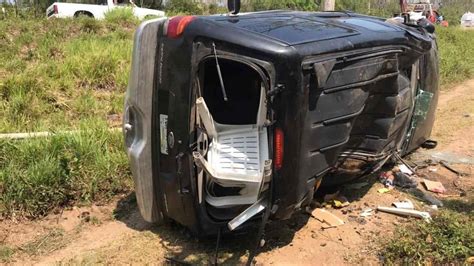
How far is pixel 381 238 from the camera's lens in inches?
143

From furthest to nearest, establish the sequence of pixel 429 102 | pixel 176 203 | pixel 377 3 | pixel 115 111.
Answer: pixel 377 3 → pixel 115 111 → pixel 429 102 → pixel 176 203

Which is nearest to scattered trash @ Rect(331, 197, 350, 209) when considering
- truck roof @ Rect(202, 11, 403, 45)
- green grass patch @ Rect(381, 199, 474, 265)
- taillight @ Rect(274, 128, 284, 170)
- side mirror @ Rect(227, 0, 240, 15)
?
green grass patch @ Rect(381, 199, 474, 265)

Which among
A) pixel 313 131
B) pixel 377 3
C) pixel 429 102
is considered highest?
pixel 313 131

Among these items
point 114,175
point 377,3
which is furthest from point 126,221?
point 377,3

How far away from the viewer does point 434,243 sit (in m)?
3.39

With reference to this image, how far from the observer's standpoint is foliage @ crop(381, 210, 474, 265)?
3279mm

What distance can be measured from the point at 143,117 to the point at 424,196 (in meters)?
2.61

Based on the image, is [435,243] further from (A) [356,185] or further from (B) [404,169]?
(B) [404,169]

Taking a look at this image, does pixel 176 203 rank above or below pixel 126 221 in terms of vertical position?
above

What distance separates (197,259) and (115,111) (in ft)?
11.0

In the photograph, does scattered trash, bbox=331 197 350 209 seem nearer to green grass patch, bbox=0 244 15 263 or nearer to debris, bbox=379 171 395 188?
debris, bbox=379 171 395 188

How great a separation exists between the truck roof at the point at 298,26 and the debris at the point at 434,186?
154 cm

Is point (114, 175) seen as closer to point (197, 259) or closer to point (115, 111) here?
point (197, 259)

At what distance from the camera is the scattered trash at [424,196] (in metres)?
4.25
